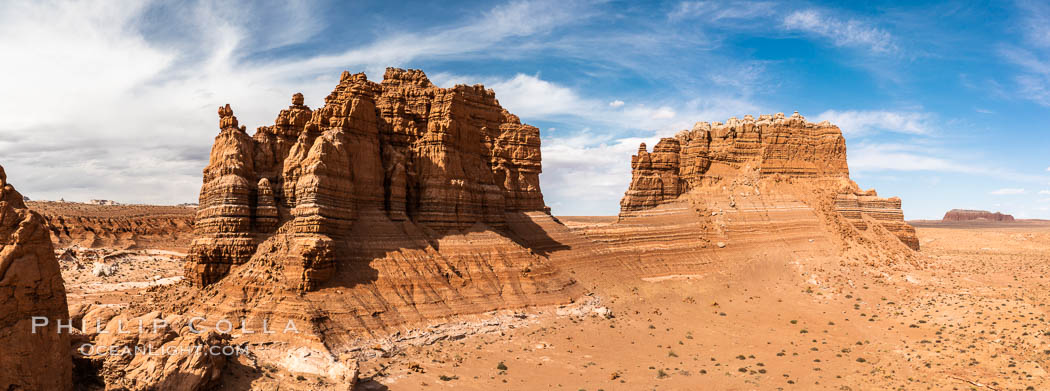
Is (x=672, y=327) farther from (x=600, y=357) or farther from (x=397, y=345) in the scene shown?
(x=397, y=345)

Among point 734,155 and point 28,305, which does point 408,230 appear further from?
point 734,155

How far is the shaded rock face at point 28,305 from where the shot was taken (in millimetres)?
12403

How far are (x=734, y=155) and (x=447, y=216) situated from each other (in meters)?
31.7

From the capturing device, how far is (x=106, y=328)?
51.7 feet

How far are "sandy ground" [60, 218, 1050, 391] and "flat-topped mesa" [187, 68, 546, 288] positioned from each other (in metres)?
8.91

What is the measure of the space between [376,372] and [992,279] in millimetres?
45281

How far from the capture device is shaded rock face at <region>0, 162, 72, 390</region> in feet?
40.7

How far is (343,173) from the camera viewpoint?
97.3 ft

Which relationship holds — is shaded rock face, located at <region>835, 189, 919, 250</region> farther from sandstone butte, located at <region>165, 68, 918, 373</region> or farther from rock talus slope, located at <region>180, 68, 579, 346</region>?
rock talus slope, located at <region>180, 68, 579, 346</region>

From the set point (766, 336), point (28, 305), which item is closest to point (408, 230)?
point (28, 305)

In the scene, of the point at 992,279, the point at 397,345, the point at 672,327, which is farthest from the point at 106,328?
the point at 992,279

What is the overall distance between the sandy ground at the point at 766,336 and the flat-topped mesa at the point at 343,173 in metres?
8.91

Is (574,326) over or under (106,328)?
under

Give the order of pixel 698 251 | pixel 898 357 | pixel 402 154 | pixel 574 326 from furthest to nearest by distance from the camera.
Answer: pixel 698 251
pixel 402 154
pixel 574 326
pixel 898 357
